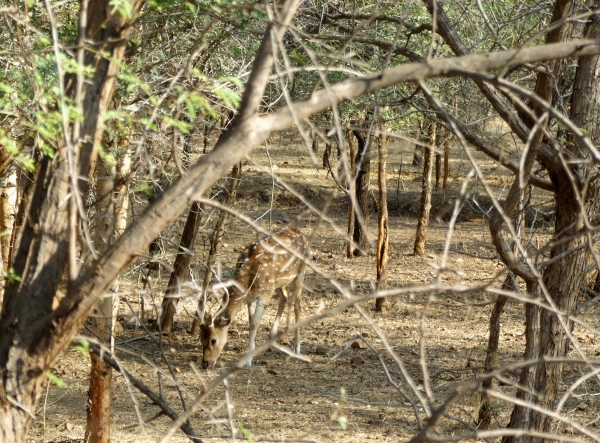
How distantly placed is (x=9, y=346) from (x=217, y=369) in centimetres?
680

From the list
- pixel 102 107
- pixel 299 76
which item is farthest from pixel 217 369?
pixel 102 107

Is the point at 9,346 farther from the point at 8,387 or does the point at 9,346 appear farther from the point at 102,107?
the point at 102,107

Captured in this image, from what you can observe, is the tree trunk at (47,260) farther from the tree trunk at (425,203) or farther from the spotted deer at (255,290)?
the tree trunk at (425,203)

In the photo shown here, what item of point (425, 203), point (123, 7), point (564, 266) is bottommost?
point (425, 203)

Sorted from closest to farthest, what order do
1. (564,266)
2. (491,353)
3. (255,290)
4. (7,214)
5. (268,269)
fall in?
(564,266), (491,353), (7,214), (255,290), (268,269)

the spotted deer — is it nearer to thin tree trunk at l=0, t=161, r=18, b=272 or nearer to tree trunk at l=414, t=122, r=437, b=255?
thin tree trunk at l=0, t=161, r=18, b=272

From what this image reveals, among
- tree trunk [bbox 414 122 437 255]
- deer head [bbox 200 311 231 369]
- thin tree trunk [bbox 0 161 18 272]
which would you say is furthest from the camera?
tree trunk [bbox 414 122 437 255]

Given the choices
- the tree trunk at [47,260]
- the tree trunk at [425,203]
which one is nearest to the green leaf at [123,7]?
the tree trunk at [47,260]

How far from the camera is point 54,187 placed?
231cm

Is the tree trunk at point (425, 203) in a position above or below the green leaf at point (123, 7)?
below

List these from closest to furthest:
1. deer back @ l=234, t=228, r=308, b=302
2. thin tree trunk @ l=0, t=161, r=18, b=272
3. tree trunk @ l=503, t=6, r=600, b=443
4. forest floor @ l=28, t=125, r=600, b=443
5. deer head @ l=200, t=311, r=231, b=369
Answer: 1. tree trunk @ l=503, t=6, r=600, b=443
2. thin tree trunk @ l=0, t=161, r=18, b=272
3. forest floor @ l=28, t=125, r=600, b=443
4. deer head @ l=200, t=311, r=231, b=369
5. deer back @ l=234, t=228, r=308, b=302

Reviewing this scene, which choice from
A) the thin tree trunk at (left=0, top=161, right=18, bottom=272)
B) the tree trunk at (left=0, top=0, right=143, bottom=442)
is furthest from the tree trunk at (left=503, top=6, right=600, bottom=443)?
the thin tree trunk at (left=0, top=161, right=18, bottom=272)

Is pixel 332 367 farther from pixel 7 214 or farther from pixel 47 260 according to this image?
pixel 47 260

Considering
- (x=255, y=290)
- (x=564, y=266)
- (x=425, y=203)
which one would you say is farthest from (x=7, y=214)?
(x=425, y=203)
